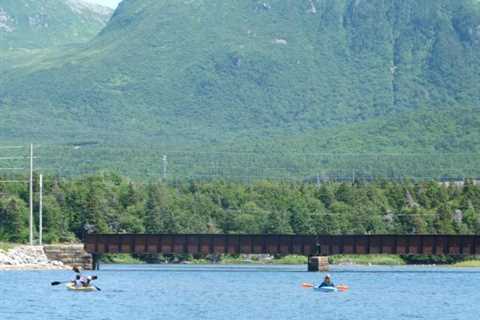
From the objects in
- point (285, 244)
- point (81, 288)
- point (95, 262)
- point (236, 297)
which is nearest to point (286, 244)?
point (285, 244)

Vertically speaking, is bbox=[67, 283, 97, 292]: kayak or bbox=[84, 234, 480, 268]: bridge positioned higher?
bbox=[84, 234, 480, 268]: bridge

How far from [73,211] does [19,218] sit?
11608 millimetres

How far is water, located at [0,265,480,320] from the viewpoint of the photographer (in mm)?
104062

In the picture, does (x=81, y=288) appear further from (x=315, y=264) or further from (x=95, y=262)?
(x=95, y=262)

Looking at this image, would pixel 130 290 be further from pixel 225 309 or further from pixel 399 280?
pixel 399 280

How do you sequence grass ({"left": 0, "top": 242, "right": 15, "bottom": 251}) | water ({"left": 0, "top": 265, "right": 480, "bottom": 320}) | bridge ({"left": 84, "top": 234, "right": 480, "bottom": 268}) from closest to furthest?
water ({"left": 0, "top": 265, "right": 480, "bottom": 320}), bridge ({"left": 84, "top": 234, "right": 480, "bottom": 268}), grass ({"left": 0, "top": 242, "right": 15, "bottom": 251})

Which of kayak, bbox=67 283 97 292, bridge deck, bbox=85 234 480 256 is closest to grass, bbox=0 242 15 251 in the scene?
bridge deck, bbox=85 234 480 256

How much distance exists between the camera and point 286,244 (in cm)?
16838

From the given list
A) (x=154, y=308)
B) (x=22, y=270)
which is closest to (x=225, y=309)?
(x=154, y=308)

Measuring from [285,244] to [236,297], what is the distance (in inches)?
1938

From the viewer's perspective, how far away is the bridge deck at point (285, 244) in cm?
16575

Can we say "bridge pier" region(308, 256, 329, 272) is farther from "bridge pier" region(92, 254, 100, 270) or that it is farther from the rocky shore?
the rocky shore

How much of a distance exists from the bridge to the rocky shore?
4.56 meters

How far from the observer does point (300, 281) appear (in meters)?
145
